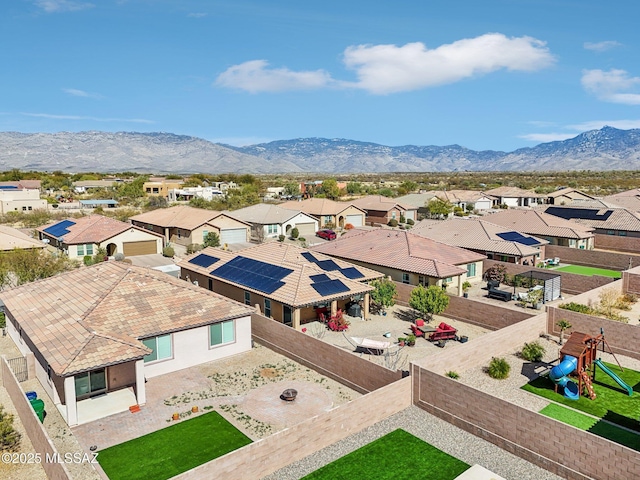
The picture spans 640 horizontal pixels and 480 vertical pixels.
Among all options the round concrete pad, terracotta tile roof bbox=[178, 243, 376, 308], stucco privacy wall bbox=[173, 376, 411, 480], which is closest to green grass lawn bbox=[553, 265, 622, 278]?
terracotta tile roof bbox=[178, 243, 376, 308]

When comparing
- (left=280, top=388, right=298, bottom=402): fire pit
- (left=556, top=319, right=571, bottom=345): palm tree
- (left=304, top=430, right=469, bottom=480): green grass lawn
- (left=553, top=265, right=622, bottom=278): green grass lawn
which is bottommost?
(left=304, top=430, right=469, bottom=480): green grass lawn

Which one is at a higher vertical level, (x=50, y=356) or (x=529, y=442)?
(x=50, y=356)

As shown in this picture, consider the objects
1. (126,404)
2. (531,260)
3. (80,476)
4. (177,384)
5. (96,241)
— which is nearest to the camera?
(80,476)

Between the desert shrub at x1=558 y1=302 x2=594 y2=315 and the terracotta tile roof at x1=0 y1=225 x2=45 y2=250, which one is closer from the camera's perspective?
the desert shrub at x1=558 y1=302 x2=594 y2=315

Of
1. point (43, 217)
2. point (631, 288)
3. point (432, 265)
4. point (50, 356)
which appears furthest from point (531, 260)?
point (43, 217)

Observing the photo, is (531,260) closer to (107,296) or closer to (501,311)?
(501,311)

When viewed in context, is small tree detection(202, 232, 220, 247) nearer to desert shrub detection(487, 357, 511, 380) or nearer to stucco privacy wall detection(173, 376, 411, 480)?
desert shrub detection(487, 357, 511, 380)
